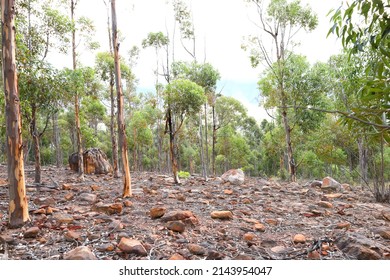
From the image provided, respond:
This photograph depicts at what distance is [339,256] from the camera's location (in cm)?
360

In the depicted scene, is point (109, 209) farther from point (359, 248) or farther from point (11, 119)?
point (359, 248)

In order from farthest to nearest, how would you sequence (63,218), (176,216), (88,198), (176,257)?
(88,198)
(176,216)
(63,218)
(176,257)

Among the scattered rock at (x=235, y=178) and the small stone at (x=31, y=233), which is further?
the scattered rock at (x=235, y=178)

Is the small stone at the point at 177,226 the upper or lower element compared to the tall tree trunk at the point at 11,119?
lower

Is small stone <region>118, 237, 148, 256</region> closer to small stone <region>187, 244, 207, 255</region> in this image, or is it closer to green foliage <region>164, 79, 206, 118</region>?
small stone <region>187, 244, 207, 255</region>

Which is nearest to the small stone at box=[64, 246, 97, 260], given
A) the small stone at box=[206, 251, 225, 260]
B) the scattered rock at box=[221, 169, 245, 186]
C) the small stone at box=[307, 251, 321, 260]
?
the small stone at box=[206, 251, 225, 260]

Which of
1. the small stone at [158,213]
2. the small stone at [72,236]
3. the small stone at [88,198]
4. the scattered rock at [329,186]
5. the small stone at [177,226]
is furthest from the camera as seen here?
the scattered rock at [329,186]

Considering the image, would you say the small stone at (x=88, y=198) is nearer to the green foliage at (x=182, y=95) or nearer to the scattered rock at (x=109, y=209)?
the scattered rock at (x=109, y=209)

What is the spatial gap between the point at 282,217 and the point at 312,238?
1.54 m

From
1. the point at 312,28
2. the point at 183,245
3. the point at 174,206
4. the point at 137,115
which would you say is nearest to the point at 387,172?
the point at 312,28

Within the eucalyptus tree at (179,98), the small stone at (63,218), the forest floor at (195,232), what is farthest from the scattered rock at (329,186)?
the small stone at (63,218)

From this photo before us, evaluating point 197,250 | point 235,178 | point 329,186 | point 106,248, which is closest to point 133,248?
point 106,248

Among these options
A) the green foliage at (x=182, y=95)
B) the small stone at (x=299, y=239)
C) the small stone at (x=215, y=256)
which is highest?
the green foliage at (x=182, y=95)

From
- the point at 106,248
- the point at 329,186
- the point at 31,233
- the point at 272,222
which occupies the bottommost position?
the point at 329,186
